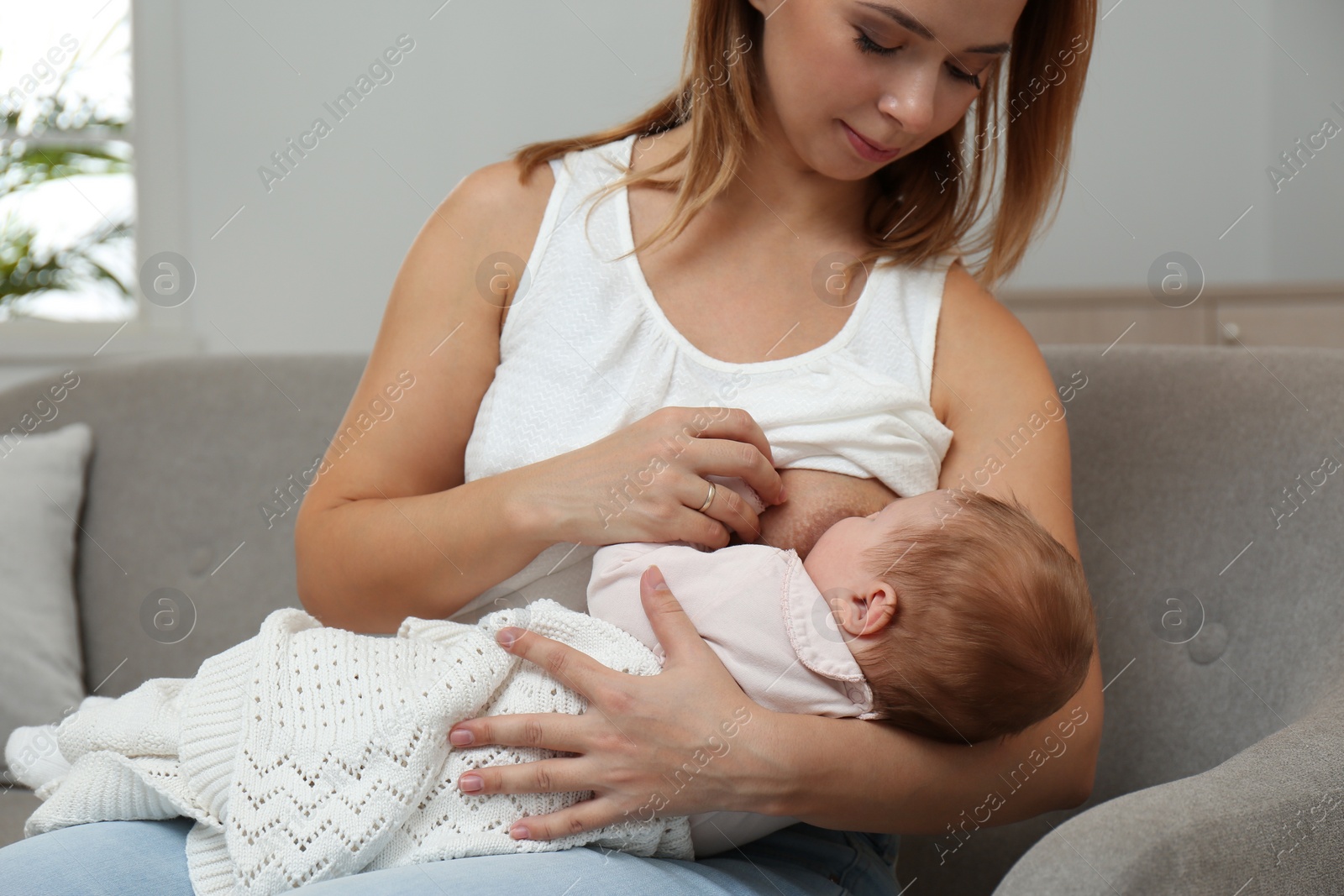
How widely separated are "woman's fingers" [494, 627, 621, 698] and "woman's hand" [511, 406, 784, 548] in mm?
138

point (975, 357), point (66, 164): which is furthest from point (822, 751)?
point (66, 164)

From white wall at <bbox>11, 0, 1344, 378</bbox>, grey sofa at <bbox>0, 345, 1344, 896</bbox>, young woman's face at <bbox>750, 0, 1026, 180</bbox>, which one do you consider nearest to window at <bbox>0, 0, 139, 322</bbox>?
white wall at <bbox>11, 0, 1344, 378</bbox>

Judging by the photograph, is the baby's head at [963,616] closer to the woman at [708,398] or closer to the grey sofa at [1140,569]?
the woman at [708,398]

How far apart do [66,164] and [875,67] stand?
296cm

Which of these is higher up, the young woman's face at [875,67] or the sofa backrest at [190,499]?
the young woman's face at [875,67]

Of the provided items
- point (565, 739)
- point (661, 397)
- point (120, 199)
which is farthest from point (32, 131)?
point (565, 739)

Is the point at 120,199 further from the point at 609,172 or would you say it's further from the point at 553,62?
the point at 609,172

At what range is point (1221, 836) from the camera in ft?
2.62

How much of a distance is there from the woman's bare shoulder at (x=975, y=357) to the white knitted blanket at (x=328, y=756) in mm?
488

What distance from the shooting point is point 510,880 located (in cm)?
82


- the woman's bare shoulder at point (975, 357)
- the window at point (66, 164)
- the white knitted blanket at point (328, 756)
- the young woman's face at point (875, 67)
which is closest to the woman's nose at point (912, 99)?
the young woman's face at point (875, 67)

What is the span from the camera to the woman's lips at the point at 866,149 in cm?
116

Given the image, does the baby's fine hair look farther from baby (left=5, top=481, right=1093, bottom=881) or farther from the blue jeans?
the blue jeans

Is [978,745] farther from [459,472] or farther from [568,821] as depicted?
[459,472]
